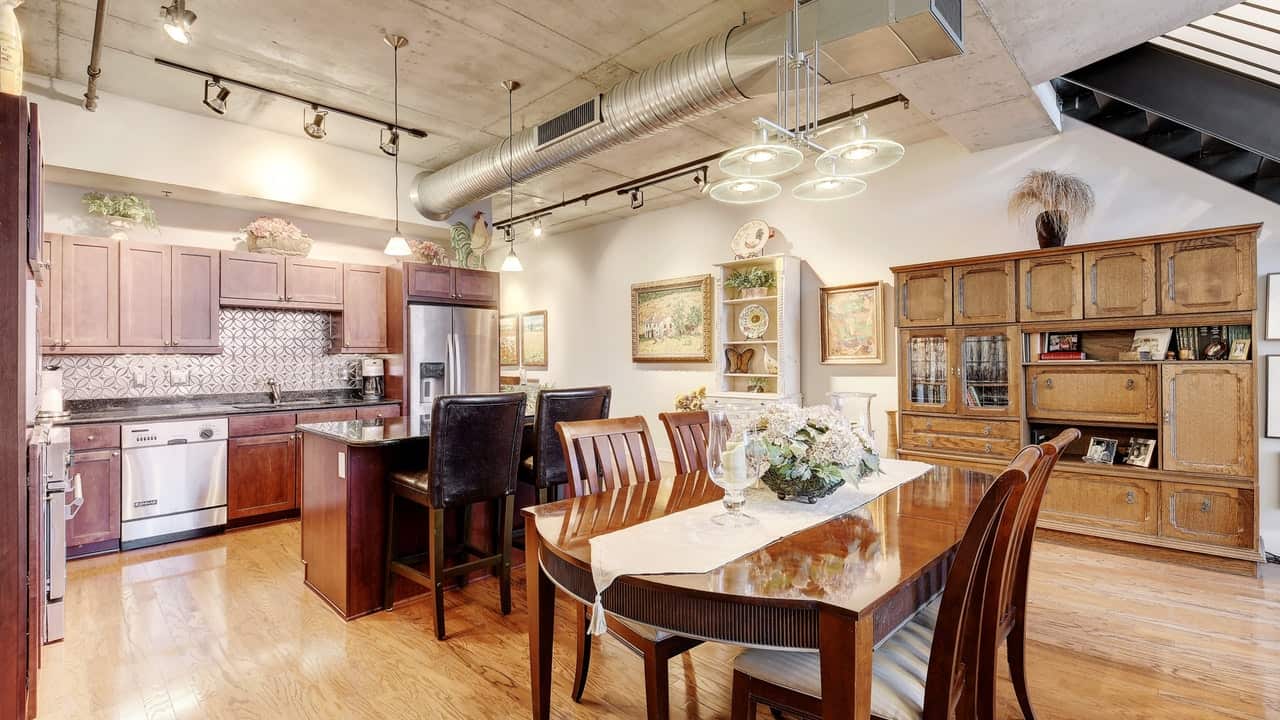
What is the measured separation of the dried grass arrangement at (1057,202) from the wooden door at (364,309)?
5.30 m

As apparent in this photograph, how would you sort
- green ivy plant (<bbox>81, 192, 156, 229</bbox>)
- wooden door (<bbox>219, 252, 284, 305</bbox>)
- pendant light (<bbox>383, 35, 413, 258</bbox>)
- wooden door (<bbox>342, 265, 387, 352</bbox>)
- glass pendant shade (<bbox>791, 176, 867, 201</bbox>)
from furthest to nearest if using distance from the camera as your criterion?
wooden door (<bbox>342, 265, 387, 352</bbox>), wooden door (<bbox>219, 252, 284, 305</bbox>), green ivy plant (<bbox>81, 192, 156, 229</bbox>), pendant light (<bbox>383, 35, 413, 258</bbox>), glass pendant shade (<bbox>791, 176, 867, 201</bbox>)

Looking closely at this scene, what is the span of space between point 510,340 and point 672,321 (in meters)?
3.29

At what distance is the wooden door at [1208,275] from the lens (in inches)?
131

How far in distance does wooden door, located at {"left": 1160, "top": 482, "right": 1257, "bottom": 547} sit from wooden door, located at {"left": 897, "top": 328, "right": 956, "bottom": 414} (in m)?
1.29

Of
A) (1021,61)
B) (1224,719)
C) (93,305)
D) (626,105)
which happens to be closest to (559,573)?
(1224,719)

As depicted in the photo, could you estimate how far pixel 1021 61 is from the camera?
10.4 ft

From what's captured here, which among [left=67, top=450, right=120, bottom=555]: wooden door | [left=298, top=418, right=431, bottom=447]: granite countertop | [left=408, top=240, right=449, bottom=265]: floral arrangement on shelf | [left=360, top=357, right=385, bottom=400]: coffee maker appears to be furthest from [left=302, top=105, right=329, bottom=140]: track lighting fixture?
[left=67, top=450, right=120, bottom=555]: wooden door

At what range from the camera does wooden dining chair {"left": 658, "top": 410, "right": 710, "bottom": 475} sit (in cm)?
271

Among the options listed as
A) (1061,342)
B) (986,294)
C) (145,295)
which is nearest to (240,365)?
(145,295)

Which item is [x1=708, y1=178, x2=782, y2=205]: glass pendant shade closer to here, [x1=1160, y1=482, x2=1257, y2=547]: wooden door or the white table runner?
the white table runner

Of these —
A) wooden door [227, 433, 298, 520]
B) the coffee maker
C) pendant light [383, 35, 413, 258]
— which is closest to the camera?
pendant light [383, 35, 413, 258]

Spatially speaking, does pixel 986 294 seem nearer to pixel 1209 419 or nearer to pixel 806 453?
pixel 1209 419

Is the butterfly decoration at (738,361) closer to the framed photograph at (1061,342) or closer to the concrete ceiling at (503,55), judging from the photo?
the concrete ceiling at (503,55)

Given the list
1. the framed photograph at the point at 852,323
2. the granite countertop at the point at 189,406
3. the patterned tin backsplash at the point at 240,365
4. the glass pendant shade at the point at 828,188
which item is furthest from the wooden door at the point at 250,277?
the framed photograph at the point at 852,323
